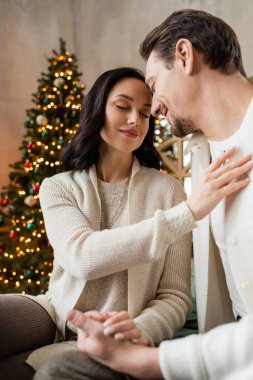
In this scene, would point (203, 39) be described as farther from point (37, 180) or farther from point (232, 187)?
point (37, 180)

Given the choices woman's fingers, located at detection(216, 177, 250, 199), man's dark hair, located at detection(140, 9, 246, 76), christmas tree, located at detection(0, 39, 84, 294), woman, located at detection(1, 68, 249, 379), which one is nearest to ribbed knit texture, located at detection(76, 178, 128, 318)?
woman, located at detection(1, 68, 249, 379)

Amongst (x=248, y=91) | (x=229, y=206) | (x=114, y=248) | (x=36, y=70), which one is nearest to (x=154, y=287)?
(x=114, y=248)

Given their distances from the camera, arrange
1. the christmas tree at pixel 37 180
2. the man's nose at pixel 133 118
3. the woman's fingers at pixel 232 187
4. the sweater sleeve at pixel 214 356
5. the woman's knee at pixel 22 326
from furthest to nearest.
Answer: the christmas tree at pixel 37 180 < the man's nose at pixel 133 118 < the woman's knee at pixel 22 326 < the woman's fingers at pixel 232 187 < the sweater sleeve at pixel 214 356

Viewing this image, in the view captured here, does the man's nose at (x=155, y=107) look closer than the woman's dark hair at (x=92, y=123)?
Yes

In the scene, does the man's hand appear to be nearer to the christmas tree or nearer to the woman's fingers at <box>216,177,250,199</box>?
the woman's fingers at <box>216,177,250,199</box>

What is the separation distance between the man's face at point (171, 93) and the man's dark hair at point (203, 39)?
31 millimetres

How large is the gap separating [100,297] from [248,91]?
82 centimetres

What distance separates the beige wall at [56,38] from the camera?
15.7 feet

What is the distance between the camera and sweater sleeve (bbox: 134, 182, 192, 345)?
55.1 inches

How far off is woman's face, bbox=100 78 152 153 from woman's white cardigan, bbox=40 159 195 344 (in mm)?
128

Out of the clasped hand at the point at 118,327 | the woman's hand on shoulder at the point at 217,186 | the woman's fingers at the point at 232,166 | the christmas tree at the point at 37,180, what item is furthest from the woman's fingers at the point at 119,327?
the christmas tree at the point at 37,180

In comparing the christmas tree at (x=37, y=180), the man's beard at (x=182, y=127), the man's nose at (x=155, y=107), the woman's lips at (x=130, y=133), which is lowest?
the christmas tree at (x=37, y=180)

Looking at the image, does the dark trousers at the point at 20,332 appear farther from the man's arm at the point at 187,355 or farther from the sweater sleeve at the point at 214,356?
the sweater sleeve at the point at 214,356

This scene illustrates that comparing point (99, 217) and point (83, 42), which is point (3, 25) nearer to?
point (83, 42)
